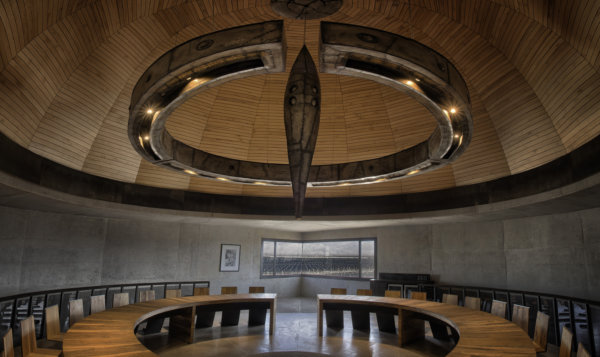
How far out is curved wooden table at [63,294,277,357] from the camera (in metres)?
4.23

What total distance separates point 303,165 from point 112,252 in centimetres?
895

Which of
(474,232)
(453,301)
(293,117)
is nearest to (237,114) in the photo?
(293,117)

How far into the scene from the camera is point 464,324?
5902 millimetres

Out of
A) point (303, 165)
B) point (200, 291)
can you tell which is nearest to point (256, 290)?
point (200, 291)

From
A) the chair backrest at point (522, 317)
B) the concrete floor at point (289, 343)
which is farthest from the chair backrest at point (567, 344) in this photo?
the concrete floor at point (289, 343)

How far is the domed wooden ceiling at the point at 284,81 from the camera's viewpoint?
6.09 m

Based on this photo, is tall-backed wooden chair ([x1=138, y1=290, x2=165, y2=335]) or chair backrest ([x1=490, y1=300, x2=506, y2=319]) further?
tall-backed wooden chair ([x1=138, y1=290, x2=165, y2=335])

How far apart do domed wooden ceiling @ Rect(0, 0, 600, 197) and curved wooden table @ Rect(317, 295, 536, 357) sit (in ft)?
12.6

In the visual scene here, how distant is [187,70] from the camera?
14.3 feet

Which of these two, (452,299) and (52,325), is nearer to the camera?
(52,325)

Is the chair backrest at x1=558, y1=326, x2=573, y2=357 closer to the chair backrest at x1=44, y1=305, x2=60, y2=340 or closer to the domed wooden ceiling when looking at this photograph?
the domed wooden ceiling

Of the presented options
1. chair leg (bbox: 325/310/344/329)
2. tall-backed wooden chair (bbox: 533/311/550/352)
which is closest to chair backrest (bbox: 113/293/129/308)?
chair leg (bbox: 325/310/344/329)

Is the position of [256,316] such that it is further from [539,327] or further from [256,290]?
[539,327]

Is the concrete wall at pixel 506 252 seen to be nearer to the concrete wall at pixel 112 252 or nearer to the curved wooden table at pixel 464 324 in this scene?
the curved wooden table at pixel 464 324
